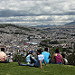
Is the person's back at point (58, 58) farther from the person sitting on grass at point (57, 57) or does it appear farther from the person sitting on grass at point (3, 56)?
the person sitting on grass at point (3, 56)

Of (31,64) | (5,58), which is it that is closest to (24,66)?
(31,64)

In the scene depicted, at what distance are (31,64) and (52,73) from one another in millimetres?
2542

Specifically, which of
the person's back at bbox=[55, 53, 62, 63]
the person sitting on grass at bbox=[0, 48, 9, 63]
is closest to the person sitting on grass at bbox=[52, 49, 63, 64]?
the person's back at bbox=[55, 53, 62, 63]

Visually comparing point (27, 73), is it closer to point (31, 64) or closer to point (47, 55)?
point (31, 64)

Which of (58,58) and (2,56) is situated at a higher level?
(2,56)

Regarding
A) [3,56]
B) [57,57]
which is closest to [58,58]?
[57,57]

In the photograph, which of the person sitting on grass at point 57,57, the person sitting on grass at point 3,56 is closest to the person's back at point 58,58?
the person sitting on grass at point 57,57

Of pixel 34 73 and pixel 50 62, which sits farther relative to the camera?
pixel 50 62

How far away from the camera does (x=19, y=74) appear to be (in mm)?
10148

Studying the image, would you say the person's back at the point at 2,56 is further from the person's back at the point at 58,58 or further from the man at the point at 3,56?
the person's back at the point at 58,58

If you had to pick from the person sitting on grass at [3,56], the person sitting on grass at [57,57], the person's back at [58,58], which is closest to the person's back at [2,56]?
the person sitting on grass at [3,56]

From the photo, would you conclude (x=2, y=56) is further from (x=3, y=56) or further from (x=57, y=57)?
(x=57, y=57)

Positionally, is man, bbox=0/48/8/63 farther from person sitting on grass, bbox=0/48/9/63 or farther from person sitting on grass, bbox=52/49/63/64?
person sitting on grass, bbox=52/49/63/64

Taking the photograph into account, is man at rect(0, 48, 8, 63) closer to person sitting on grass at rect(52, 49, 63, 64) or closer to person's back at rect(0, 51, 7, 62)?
person's back at rect(0, 51, 7, 62)
